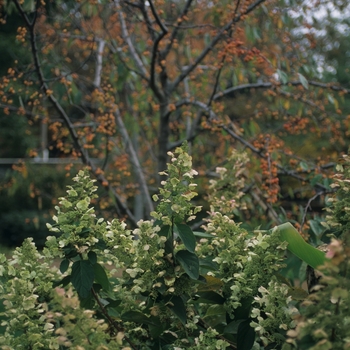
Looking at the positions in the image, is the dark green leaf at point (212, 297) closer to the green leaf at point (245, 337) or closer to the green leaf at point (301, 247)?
the green leaf at point (245, 337)

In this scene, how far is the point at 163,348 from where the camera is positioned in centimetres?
158

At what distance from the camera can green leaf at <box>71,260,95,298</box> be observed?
148cm

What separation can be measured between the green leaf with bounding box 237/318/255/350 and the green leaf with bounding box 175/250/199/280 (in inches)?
8.4

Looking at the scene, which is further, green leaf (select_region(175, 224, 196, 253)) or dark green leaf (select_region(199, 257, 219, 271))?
dark green leaf (select_region(199, 257, 219, 271))

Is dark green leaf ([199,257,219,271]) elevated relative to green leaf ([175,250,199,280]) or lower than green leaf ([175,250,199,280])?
lower

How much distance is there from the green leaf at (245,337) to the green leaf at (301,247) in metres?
0.26

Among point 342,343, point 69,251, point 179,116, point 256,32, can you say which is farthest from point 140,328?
point 179,116

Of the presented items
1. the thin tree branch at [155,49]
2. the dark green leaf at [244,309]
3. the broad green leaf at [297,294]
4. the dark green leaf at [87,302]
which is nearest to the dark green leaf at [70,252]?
the dark green leaf at [87,302]

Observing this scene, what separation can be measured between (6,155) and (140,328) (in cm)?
1239

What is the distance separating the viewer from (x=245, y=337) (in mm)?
1507

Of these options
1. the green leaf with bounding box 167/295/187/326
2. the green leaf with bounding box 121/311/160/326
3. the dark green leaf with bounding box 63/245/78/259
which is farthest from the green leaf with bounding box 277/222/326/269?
the dark green leaf with bounding box 63/245/78/259

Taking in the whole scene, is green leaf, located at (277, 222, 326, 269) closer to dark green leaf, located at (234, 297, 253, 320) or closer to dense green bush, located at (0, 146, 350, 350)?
dense green bush, located at (0, 146, 350, 350)

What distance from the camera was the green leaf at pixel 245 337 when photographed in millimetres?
1496

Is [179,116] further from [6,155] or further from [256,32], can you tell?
[6,155]
